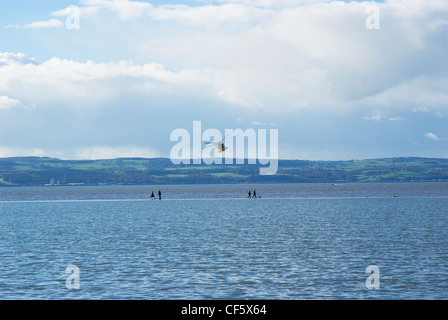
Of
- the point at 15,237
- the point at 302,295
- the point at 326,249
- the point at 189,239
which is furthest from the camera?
the point at 15,237

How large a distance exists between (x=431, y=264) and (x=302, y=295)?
1316 cm

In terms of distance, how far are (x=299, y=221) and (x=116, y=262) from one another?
41.7 meters

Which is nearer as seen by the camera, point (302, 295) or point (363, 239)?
point (302, 295)

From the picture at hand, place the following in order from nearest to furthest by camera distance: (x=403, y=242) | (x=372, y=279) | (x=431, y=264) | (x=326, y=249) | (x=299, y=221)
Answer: (x=372, y=279), (x=431, y=264), (x=326, y=249), (x=403, y=242), (x=299, y=221)

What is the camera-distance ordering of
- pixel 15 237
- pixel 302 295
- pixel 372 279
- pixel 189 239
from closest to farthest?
1. pixel 302 295
2. pixel 372 279
3. pixel 189 239
4. pixel 15 237

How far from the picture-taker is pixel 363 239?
5303 centimetres

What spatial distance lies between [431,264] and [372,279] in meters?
7.86

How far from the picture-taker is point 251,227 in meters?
67.6
